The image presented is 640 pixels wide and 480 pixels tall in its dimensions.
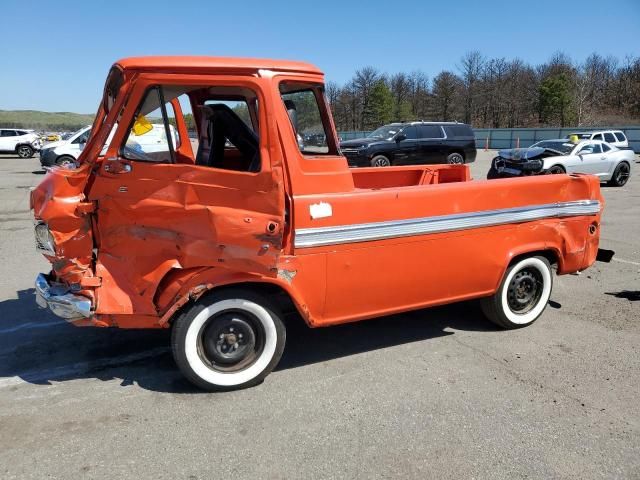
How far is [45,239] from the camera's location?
3281mm

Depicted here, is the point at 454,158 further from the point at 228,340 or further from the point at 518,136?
the point at 518,136

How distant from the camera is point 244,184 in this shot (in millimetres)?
3234

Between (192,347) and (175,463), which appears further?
(192,347)

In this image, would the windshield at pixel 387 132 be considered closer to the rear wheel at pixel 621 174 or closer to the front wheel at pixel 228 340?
the rear wheel at pixel 621 174

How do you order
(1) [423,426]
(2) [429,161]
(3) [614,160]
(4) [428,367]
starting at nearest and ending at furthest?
(1) [423,426], (4) [428,367], (3) [614,160], (2) [429,161]

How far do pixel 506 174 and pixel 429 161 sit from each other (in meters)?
5.15

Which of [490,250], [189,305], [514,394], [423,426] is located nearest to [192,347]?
[189,305]

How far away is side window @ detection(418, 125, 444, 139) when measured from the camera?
1906cm

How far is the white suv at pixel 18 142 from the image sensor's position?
30641 mm

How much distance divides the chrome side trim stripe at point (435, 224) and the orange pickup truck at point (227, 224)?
0.01 meters

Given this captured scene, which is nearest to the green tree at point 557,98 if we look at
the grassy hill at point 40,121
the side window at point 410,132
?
the side window at point 410,132

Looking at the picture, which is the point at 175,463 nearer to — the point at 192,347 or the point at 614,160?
the point at 192,347

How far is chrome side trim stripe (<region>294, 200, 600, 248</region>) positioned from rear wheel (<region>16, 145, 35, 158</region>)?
33.7 m

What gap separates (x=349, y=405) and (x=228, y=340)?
967 mm
